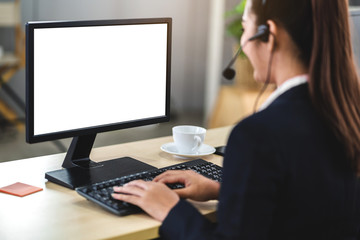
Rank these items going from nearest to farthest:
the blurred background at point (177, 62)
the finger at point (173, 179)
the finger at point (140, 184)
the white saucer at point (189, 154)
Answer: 1. the finger at point (140, 184)
2. the finger at point (173, 179)
3. the white saucer at point (189, 154)
4. the blurred background at point (177, 62)

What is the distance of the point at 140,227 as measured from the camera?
114 cm

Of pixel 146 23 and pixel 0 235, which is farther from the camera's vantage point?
pixel 146 23

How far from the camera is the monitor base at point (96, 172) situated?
1.38 m

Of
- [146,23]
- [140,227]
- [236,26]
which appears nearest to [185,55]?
[236,26]

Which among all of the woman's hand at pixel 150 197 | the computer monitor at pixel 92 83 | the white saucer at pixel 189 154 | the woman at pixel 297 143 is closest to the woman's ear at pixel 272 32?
the woman at pixel 297 143

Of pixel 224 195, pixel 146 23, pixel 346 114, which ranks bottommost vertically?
pixel 224 195

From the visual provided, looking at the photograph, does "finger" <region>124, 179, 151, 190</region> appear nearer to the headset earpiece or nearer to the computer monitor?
the computer monitor

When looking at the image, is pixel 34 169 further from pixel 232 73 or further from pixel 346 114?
pixel 346 114

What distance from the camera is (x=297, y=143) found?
953 mm

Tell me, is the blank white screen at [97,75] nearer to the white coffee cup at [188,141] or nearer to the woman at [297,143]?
the white coffee cup at [188,141]

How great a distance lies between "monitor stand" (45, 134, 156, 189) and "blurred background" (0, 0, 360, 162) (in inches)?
79.8

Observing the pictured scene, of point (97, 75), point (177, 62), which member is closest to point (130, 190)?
point (97, 75)

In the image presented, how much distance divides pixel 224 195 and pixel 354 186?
24 cm

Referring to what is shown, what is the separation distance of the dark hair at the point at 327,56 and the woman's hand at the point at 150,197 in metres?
0.36
